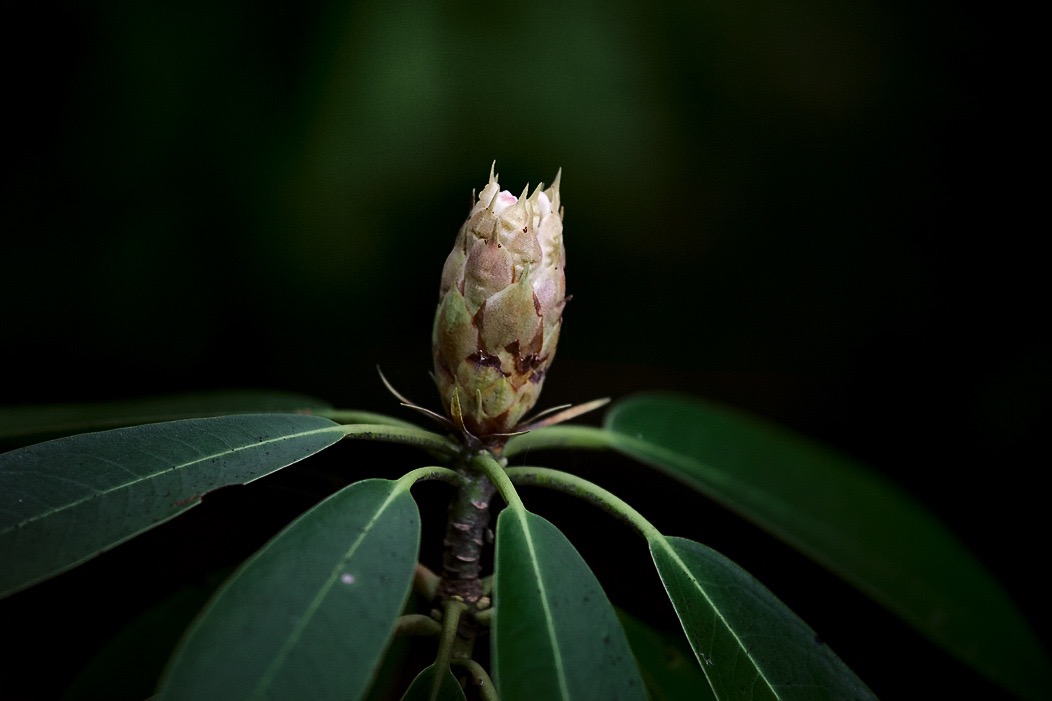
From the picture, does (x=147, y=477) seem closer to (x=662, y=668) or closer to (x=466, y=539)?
(x=466, y=539)

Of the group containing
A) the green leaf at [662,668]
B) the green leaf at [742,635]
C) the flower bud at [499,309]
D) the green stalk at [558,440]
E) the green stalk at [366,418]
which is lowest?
the green leaf at [662,668]

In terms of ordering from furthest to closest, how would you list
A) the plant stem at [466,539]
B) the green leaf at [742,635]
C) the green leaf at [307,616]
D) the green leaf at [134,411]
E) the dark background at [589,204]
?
1. the dark background at [589,204]
2. the green leaf at [134,411]
3. the plant stem at [466,539]
4. the green leaf at [742,635]
5. the green leaf at [307,616]

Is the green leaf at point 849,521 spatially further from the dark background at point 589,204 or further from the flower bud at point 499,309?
the dark background at point 589,204

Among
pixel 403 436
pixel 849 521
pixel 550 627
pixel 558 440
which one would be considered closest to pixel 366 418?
pixel 403 436

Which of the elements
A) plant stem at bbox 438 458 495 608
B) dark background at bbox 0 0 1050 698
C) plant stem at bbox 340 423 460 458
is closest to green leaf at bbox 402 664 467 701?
plant stem at bbox 438 458 495 608

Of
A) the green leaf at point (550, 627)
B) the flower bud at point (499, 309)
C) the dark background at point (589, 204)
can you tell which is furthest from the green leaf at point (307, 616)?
the dark background at point (589, 204)

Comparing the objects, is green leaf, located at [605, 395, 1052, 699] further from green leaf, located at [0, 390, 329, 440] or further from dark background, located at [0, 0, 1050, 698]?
dark background, located at [0, 0, 1050, 698]
